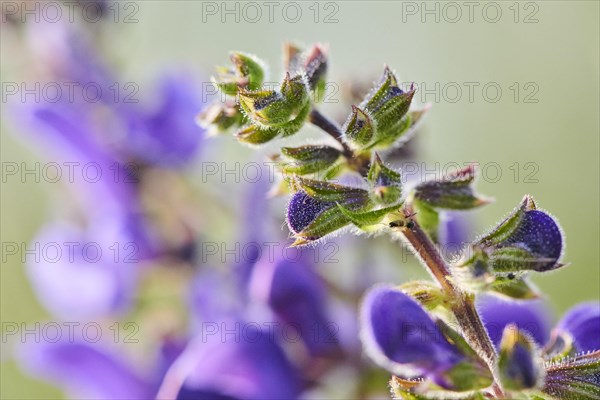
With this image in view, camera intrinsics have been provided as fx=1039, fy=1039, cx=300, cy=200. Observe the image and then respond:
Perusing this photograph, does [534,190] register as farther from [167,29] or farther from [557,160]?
[167,29]

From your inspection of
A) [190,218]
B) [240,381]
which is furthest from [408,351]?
[190,218]

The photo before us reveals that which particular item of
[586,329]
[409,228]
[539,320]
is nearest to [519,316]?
[539,320]

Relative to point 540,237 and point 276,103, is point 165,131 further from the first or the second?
point 540,237

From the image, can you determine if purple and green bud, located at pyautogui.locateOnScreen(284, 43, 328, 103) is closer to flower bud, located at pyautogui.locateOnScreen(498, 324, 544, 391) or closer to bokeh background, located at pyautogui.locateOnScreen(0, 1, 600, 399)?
flower bud, located at pyautogui.locateOnScreen(498, 324, 544, 391)

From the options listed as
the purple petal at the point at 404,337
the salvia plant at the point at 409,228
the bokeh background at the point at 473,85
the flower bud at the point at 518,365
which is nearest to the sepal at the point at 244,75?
the salvia plant at the point at 409,228

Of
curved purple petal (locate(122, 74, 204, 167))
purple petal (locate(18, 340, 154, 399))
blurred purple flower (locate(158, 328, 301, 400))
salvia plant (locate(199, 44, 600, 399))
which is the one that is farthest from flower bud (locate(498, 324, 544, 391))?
curved purple petal (locate(122, 74, 204, 167))

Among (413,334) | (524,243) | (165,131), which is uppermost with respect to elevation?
(165,131)

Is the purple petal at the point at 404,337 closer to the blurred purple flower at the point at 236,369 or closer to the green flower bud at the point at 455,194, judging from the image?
the green flower bud at the point at 455,194
